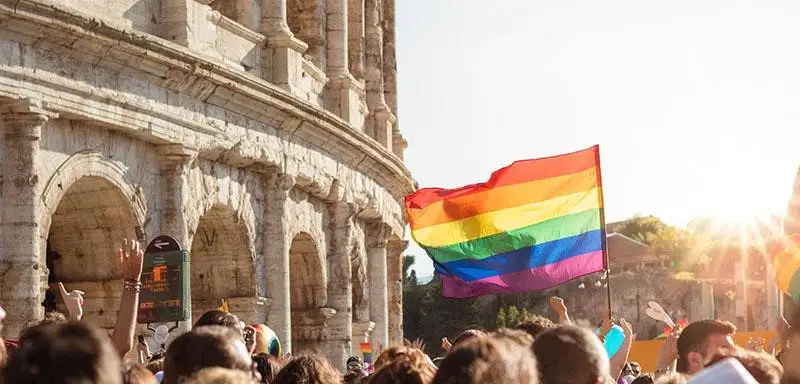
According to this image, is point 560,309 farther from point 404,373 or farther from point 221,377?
point 221,377

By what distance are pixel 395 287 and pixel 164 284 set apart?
16.0 m

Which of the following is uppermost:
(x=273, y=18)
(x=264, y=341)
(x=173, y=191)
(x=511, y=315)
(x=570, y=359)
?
(x=273, y=18)

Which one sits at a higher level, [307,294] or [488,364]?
[307,294]

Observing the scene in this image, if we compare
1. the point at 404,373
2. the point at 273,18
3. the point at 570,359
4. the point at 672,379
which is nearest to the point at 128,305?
the point at 404,373

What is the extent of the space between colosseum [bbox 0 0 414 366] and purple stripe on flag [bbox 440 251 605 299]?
4262mm

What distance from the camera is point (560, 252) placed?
54.2 ft

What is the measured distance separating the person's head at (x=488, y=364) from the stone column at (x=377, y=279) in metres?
24.1

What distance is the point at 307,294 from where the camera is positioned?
87.8ft

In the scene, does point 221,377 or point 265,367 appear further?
point 265,367

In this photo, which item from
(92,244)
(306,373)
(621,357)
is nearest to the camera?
(306,373)

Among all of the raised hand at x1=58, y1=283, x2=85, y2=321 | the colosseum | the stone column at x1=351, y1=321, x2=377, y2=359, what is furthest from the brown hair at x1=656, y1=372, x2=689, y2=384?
the stone column at x1=351, y1=321, x2=377, y2=359

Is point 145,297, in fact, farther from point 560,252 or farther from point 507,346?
point 507,346

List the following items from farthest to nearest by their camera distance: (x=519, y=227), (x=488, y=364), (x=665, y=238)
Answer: (x=665, y=238), (x=519, y=227), (x=488, y=364)

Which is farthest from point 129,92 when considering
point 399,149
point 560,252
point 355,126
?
point 399,149
